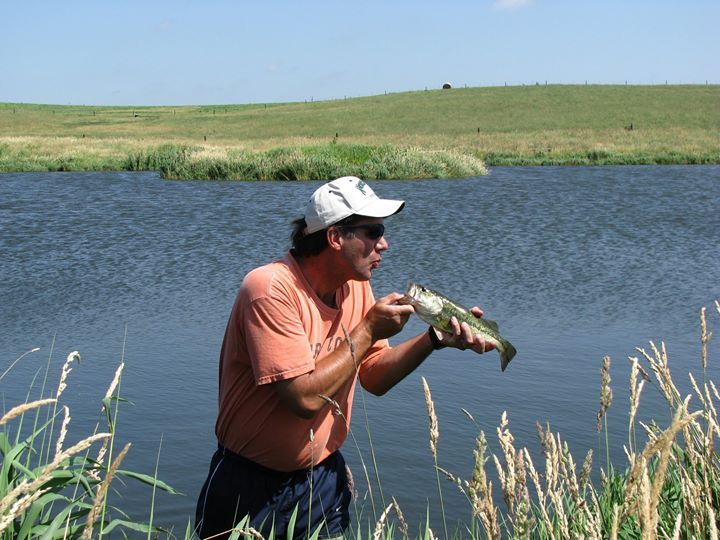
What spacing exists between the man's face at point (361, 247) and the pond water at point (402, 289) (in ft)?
2.32

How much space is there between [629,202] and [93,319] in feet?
61.2

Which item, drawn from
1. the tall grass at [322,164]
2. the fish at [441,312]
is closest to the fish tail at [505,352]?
the fish at [441,312]

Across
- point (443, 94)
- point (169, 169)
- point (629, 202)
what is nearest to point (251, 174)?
point (169, 169)

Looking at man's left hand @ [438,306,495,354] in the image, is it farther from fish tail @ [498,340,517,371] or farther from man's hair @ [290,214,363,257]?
man's hair @ [290,214,363,257]

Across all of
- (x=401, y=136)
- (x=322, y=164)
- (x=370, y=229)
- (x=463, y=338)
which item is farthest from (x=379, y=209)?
(x=401, y=136)

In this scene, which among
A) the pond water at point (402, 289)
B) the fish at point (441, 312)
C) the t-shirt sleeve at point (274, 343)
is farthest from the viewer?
the pond water at point (402, 289)

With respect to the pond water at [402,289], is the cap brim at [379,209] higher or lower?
higher

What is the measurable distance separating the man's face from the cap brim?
1.1 inches

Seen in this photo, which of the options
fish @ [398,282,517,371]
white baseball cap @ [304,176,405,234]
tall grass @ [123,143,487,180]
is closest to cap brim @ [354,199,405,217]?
white baseball cap @ [304,176,405,234]

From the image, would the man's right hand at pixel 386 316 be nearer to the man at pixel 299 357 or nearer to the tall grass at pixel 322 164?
the man at pixel 299 357

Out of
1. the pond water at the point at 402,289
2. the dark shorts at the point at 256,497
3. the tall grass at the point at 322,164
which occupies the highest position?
the dark shorts at the point at 256,497

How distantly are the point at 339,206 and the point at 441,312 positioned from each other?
492 mm

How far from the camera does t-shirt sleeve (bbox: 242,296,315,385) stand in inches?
120

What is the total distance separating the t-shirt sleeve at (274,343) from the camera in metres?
3.05
